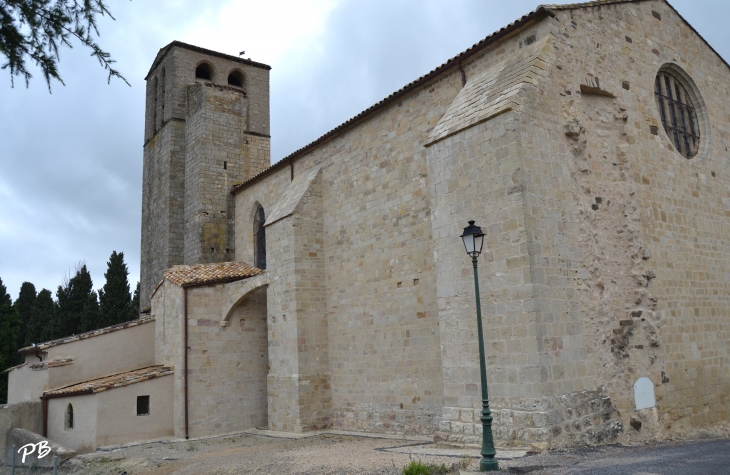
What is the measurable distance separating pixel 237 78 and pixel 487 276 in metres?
17.6

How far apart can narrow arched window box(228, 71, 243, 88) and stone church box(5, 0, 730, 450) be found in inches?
305

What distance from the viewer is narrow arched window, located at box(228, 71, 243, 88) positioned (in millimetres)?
22253

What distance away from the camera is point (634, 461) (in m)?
6.12

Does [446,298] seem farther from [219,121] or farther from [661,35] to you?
[219,121]

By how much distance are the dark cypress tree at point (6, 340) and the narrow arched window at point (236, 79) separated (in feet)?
42.2

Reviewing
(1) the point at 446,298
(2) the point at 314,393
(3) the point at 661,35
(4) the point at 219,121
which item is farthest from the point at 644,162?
(4) the point at 219,121

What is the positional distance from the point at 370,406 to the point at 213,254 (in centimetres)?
878

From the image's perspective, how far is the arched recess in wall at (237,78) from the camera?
22.1 metres

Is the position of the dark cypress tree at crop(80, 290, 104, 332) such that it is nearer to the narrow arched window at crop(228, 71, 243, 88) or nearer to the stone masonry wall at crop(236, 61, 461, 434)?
the narrow arched window at crop(228, 71, 243, 88)

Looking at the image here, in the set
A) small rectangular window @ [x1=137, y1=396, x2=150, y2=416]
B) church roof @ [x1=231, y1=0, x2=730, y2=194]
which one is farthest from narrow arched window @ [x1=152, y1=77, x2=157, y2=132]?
small rectangular window @ [x1=137, y1=396, x2=150, y2=416]

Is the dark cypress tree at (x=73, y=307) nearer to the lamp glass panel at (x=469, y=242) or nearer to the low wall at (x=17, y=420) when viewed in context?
the low wall at (x=17, y=420)

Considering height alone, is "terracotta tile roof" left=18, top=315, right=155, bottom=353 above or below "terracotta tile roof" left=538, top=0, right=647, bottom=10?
below

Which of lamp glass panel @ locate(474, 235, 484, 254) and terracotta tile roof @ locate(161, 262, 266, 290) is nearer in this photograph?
lamp glass panel @ locate(474, 235, 484, 254)

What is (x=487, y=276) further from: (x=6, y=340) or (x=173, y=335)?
(x=6, y=340)
